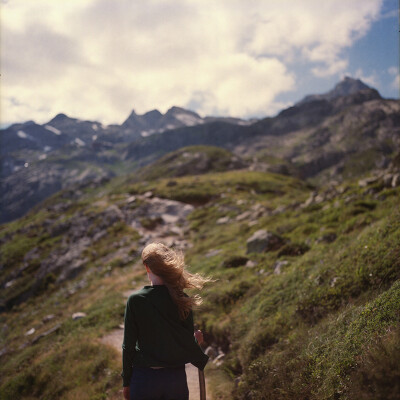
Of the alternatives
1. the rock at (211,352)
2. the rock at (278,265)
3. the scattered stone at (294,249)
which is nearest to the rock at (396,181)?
the scattered stone at (294,249)

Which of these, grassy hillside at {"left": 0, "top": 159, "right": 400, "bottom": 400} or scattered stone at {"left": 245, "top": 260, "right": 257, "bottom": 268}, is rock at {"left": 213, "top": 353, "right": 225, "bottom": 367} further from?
scattered stone at {"left": 245, "top": 260, "right": 257, "bottom": 268}

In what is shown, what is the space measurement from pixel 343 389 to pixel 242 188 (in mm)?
64690

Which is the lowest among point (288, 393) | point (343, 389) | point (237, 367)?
point (237, 367)

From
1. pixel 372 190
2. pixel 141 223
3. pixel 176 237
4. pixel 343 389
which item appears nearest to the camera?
pixel 343 389

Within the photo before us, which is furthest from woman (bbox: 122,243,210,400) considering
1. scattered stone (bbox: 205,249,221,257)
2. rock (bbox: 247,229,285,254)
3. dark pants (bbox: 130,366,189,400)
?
scattered stone (bbox: 205,249,221,257)

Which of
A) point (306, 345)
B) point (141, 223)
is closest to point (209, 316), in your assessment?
point (306, 345)

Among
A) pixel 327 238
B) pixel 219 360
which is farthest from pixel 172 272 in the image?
pixel 327 238

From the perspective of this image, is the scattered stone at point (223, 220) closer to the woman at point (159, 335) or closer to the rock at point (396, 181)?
the rock at point (396, 181)

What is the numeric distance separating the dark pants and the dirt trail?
491 centimetres

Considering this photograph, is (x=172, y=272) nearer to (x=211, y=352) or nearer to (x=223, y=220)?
(x=211, y=352)

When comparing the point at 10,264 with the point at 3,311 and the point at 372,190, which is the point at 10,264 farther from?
the point at 372,190

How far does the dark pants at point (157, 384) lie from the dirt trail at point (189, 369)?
491 cm

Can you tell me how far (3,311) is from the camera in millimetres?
37938

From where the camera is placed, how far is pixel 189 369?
9797 mm
